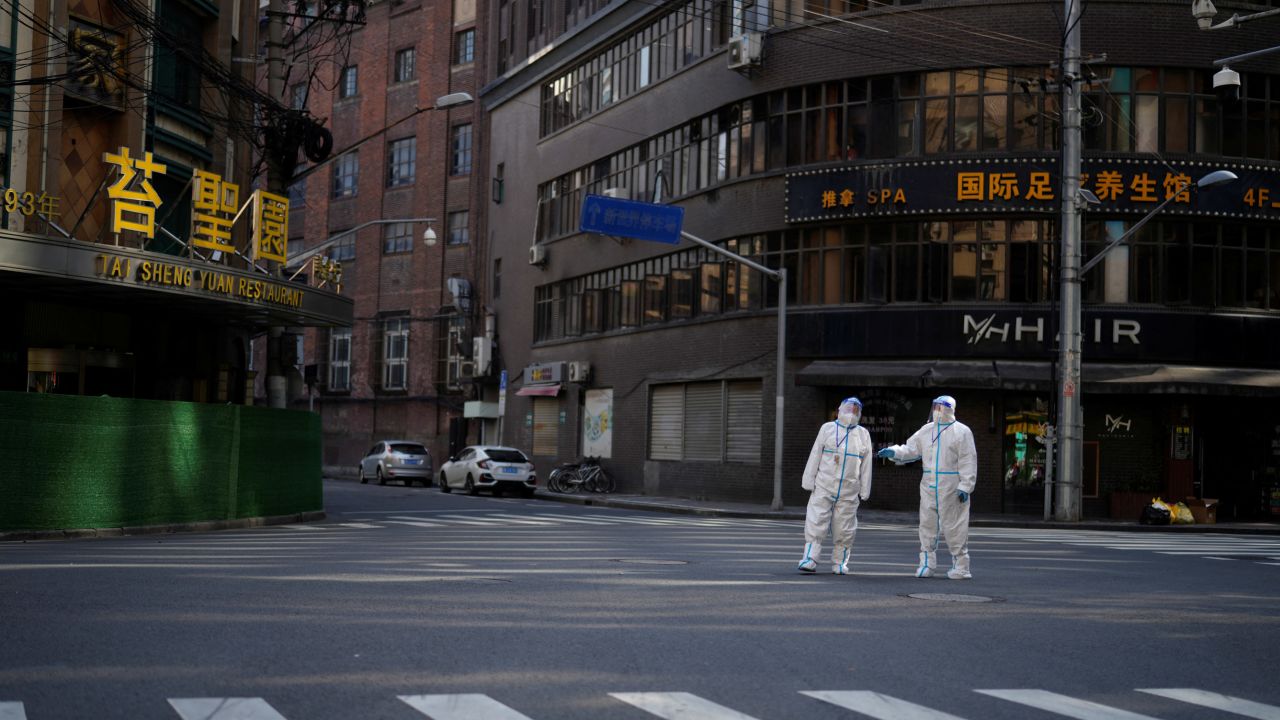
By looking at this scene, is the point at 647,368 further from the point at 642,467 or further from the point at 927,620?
the point at 927,620

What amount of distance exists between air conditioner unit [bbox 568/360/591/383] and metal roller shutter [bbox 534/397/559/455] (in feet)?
9.02

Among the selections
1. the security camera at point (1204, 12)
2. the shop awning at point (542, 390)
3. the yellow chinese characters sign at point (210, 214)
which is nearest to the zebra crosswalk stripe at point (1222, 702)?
the security camera at point (1204, 12)

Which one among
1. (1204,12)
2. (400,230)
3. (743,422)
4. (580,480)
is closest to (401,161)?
(400,230)

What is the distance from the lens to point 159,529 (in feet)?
67.6

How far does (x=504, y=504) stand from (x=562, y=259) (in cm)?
1469

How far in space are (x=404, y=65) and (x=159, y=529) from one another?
4164 cm

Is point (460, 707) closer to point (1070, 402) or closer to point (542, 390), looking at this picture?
point (1070, 402)

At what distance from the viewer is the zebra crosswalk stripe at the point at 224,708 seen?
6.47 m

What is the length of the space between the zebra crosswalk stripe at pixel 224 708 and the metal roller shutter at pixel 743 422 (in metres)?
28.9

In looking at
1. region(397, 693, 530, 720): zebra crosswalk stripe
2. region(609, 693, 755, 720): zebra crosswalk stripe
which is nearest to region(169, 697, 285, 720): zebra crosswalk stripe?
region(397, 693, 530, 720): zebra crosswalk stripe

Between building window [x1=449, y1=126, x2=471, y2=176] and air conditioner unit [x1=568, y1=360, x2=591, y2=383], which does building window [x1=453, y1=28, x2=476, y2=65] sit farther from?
air conditioner unit [x1=568, y1=360, x2=591, y2=383]

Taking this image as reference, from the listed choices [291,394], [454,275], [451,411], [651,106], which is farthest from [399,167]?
[291,394]

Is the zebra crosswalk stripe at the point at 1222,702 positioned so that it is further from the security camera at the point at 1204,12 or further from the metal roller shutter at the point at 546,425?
the metal roller shutter at the point at 546,425

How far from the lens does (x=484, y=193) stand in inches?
2140
